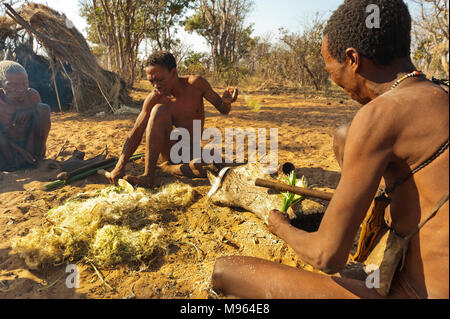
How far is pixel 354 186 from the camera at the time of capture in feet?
3.59

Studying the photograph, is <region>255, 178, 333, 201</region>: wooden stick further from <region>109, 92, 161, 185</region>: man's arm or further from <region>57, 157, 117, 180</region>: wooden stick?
<region>57, 157, 117, 180</region>: wooden stick

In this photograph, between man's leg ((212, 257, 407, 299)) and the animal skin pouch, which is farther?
man's leg ((212, 257, 407, 299))

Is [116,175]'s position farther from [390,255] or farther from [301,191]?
[390,255]

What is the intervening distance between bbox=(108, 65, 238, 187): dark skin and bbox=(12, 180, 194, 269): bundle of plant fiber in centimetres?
54

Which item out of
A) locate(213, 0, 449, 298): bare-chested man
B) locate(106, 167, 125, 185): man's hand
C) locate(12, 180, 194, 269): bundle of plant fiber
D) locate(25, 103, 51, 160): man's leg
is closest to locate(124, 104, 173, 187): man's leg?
locate(106, 167, 125, 185): man's hand

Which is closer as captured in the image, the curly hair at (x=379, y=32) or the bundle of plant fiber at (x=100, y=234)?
the curly hair at (x=379, y=32)

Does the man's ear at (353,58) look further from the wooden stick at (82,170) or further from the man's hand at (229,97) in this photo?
the wooden stick at (82,170)

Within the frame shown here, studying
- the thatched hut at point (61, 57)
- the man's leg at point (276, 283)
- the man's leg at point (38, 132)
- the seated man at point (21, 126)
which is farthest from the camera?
the thatched hut at point (61, 57)

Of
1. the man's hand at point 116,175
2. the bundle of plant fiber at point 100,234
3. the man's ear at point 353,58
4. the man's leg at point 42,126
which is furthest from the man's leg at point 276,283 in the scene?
the man's leg at point 42,126

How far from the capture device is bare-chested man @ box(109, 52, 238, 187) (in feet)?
10.8

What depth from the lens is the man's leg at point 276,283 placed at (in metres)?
1.27

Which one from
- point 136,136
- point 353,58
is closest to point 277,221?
point 353,58

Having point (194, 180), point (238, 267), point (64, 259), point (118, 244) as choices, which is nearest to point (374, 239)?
point (238, 267)

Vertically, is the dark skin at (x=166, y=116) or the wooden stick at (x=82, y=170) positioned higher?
the dark skin at (x=166, y=116)
